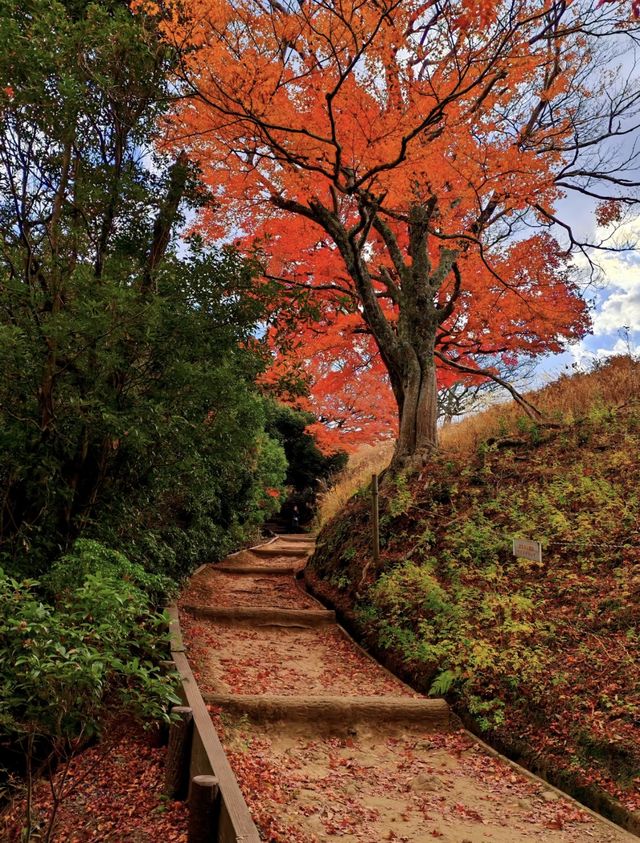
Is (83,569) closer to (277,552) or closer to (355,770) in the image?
(355,770)

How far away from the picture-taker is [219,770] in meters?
2.96

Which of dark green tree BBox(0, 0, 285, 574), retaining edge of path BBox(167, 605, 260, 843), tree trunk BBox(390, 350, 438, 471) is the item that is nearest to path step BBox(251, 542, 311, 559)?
tree trunk BBox(390, 350, 438, 471)

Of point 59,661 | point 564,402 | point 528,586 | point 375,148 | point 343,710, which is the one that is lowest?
point 343,710

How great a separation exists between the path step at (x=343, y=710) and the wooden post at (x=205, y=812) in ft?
5.57

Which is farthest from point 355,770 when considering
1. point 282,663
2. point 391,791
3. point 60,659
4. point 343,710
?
point 60,659

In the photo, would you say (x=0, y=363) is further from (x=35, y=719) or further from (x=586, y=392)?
(x=586, y=392)

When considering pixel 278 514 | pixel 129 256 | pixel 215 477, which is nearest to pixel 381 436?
pixel 278 514

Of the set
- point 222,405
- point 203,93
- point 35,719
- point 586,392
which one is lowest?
point 35,719

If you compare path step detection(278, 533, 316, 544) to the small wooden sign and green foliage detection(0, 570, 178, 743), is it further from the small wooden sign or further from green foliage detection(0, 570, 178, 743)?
green foliage detection(0, 570, 178, 743)

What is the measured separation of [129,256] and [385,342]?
17.5ft

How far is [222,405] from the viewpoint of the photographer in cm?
540

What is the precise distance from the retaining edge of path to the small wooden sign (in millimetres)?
3265

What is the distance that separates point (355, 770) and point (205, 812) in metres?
1.56

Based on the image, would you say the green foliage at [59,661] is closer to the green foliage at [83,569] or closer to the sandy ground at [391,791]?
the green foliage at [83,569]
